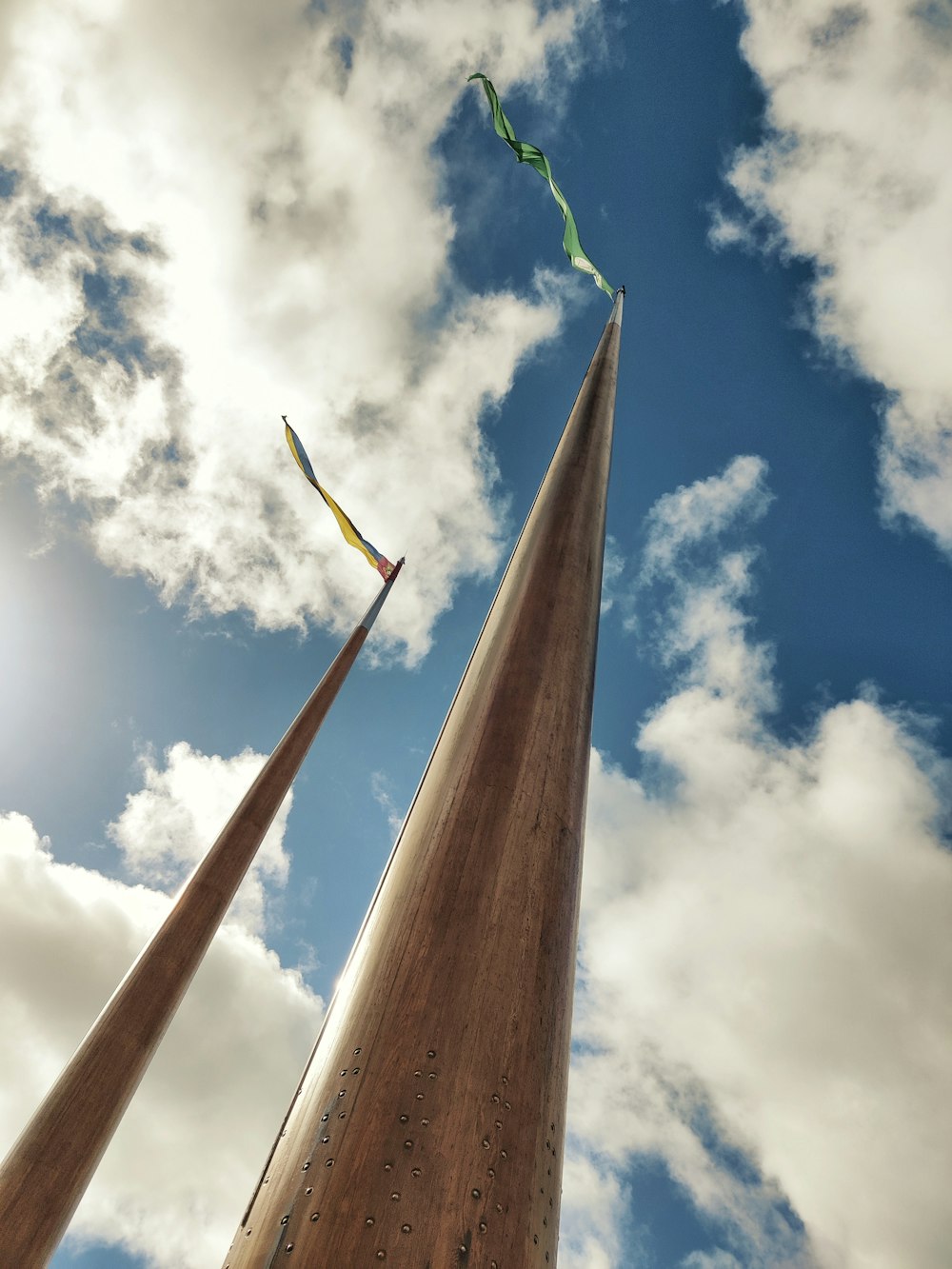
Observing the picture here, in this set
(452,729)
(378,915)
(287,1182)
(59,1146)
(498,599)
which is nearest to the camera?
(287,1182)

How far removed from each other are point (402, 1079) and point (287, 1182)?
12.7 inches

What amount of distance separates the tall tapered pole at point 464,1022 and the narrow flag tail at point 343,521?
20.6 meters

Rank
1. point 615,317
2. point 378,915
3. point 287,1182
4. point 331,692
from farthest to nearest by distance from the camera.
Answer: point 331,692 < point 615,317 < point 378,915 < point 287,1182

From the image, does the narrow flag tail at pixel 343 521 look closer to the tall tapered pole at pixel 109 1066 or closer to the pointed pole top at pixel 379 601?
the pointed pole top at pixel 379 601

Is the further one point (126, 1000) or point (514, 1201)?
point (126, 1000)

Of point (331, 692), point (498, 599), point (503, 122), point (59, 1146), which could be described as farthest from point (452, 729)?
point (331, 692)

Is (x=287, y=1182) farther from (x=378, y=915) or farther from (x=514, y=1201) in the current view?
(x=378, y=915)

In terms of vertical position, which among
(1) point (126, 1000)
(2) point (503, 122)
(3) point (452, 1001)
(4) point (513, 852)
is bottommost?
(3) point (452, 1001)

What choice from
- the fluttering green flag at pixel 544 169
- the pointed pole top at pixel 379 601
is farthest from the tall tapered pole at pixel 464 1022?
the pointed pole top at pixel 379 601

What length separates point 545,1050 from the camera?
6.72ft

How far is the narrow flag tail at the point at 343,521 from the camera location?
22453mm

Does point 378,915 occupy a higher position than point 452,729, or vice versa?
point 452,729

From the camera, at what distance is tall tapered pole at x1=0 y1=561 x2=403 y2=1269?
10.4 meters

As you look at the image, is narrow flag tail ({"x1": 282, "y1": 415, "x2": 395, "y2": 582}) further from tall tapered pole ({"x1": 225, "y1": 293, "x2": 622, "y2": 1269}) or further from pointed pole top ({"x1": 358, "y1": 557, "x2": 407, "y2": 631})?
tall tapered pole ({"x1": 225, "y1": 293, "x2": 622, "y2": 1269})
